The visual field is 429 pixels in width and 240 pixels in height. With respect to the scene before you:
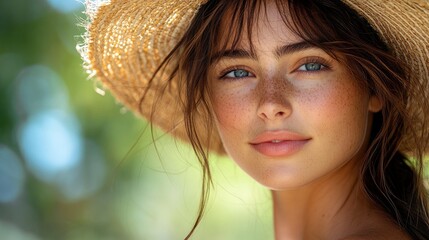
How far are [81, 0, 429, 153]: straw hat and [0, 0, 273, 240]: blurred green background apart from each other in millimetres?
2512

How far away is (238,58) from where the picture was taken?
2379mm

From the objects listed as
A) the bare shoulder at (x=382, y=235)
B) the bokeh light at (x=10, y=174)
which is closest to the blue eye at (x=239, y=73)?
the bare shoulder at (x=382, y=235)

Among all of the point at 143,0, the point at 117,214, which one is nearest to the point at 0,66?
the point at 117,214

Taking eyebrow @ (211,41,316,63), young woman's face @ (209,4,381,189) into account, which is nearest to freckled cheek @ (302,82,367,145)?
young woman's face @ (209,4,381,189)

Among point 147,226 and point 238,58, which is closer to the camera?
point 238,58

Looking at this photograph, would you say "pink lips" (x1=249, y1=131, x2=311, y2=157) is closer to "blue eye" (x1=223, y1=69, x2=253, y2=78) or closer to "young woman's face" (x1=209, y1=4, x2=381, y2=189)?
"young woman's face" (x1=209, y1=4, x2=381, y2=189)

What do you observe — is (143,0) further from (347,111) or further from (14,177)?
(14,177)

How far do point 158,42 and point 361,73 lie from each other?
2.16 ft

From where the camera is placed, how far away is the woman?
2.30 metres

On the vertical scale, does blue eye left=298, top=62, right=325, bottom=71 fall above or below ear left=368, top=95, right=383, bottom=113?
above

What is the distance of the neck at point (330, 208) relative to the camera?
2396 millimetres

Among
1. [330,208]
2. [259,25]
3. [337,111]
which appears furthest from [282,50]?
[330,208]

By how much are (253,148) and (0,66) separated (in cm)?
372

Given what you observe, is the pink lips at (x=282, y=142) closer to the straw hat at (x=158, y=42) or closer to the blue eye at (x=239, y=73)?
the blue eye at (x=239, y=73)
